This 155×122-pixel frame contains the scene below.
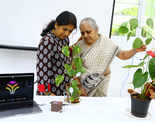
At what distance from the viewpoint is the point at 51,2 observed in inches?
94.0

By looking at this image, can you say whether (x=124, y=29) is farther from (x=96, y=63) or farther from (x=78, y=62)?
(x=96, y=63)

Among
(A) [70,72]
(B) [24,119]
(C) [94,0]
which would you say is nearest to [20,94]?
(B) [24,119]

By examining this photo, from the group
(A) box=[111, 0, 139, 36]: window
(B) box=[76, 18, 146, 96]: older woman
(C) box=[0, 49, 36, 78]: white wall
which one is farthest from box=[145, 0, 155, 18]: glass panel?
(C) box=[0, 49, 36, 78]: white wall

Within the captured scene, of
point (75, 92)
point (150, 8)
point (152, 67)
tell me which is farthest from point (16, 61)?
point (150, 8)

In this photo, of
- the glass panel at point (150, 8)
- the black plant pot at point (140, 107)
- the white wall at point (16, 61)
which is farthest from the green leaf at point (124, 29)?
the glass panel at point (150, 8)

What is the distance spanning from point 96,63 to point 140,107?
632 mm

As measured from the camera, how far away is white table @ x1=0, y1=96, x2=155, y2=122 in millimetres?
981

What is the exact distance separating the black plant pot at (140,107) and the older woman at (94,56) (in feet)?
1.77

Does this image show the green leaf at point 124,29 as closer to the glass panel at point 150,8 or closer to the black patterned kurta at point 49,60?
the black patterned kurta at point 49,60

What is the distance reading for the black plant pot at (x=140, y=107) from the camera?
41.0 inches

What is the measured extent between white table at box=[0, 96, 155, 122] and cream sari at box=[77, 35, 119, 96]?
12.1 inches

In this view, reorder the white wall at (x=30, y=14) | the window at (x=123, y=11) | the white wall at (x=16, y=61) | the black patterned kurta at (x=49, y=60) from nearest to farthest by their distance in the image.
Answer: the black patterned kurta at (x=49, y=60), the white wall at (x=30, y=14), the white wall at (x=16, y=61), the window at (x=123, y=11)

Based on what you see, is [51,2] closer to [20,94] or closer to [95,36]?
[95,36]

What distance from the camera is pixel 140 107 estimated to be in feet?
3.46
